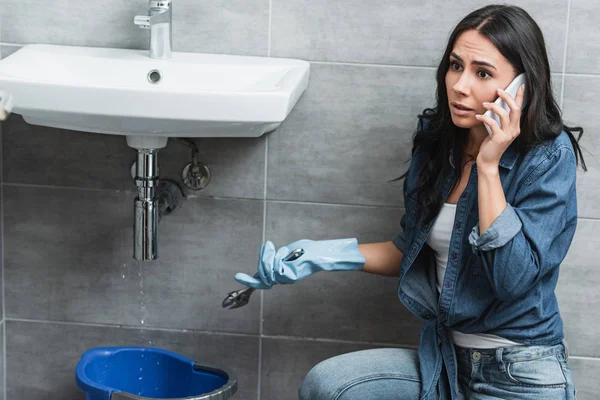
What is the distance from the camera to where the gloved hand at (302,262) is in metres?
1.70

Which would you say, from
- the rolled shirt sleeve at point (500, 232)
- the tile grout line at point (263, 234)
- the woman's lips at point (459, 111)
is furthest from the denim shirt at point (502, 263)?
the tile grout line at point (263, 234)

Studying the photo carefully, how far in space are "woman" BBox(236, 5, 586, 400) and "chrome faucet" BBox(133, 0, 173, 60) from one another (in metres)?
0.53

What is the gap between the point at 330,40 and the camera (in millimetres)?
1942

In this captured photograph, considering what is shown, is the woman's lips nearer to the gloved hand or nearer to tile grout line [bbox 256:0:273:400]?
the gloved hand

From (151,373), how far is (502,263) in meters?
0.99

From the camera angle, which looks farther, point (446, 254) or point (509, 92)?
point (446, 254)

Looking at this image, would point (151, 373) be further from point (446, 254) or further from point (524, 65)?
point (524, 65)

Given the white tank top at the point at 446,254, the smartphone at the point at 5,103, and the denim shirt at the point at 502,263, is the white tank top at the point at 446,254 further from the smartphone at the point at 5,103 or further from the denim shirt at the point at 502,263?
the smartphone at the point at 5,103

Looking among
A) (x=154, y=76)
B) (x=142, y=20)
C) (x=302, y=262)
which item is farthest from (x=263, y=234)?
(x=142, y=20)

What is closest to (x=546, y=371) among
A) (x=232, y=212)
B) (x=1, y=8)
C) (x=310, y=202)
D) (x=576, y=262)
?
(x=576, y=262)

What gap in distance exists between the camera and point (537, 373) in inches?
60.9

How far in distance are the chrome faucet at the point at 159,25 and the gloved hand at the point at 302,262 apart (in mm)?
512

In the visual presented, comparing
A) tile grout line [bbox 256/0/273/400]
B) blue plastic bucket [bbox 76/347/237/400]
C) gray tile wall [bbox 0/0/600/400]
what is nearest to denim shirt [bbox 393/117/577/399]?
gray tile wall [bbox 0/0/600/400]

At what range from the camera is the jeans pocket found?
154 cm
